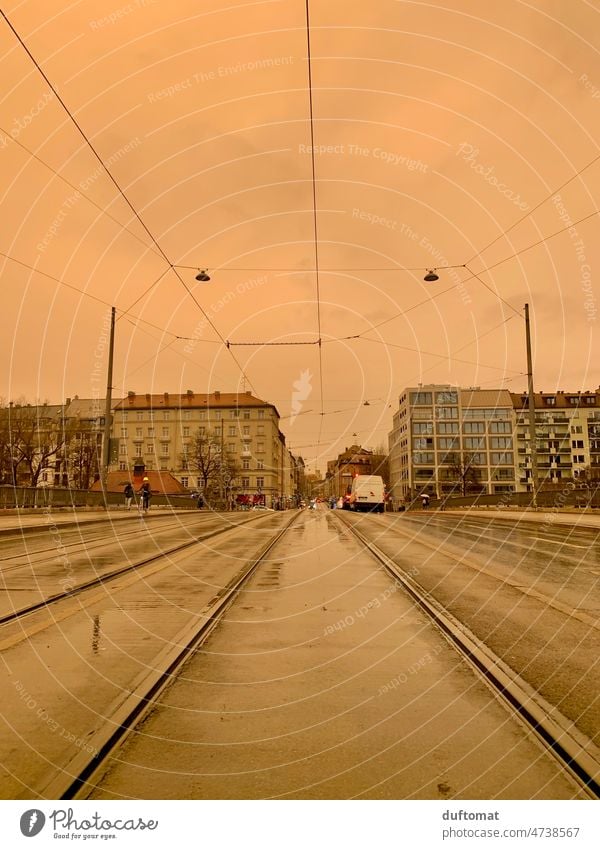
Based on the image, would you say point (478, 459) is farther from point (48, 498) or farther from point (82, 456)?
point (48, 498)

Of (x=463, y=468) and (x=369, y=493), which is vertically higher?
(x=463, y=468)

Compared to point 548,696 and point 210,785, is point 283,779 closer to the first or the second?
point 210,785

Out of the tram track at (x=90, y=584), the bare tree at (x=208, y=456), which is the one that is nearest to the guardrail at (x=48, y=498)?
the tram track at (x=90, y=584)

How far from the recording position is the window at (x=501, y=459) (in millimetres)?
119188

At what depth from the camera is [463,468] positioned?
10050cm

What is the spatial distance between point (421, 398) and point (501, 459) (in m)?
20.7

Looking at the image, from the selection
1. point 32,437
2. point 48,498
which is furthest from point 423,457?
point 48,498

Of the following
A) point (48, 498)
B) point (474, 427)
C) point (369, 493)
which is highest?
point (474, 427)

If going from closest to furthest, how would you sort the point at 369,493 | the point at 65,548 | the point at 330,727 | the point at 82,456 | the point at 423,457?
the point at 330,727 → the point at 65,548 → the point at 369,493 → the point at 82,456 → the point at 423,457

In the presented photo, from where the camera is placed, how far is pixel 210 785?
113 inches

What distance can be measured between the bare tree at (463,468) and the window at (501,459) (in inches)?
299

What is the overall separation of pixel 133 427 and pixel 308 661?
356 feet

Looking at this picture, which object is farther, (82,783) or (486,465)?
(486,465)
